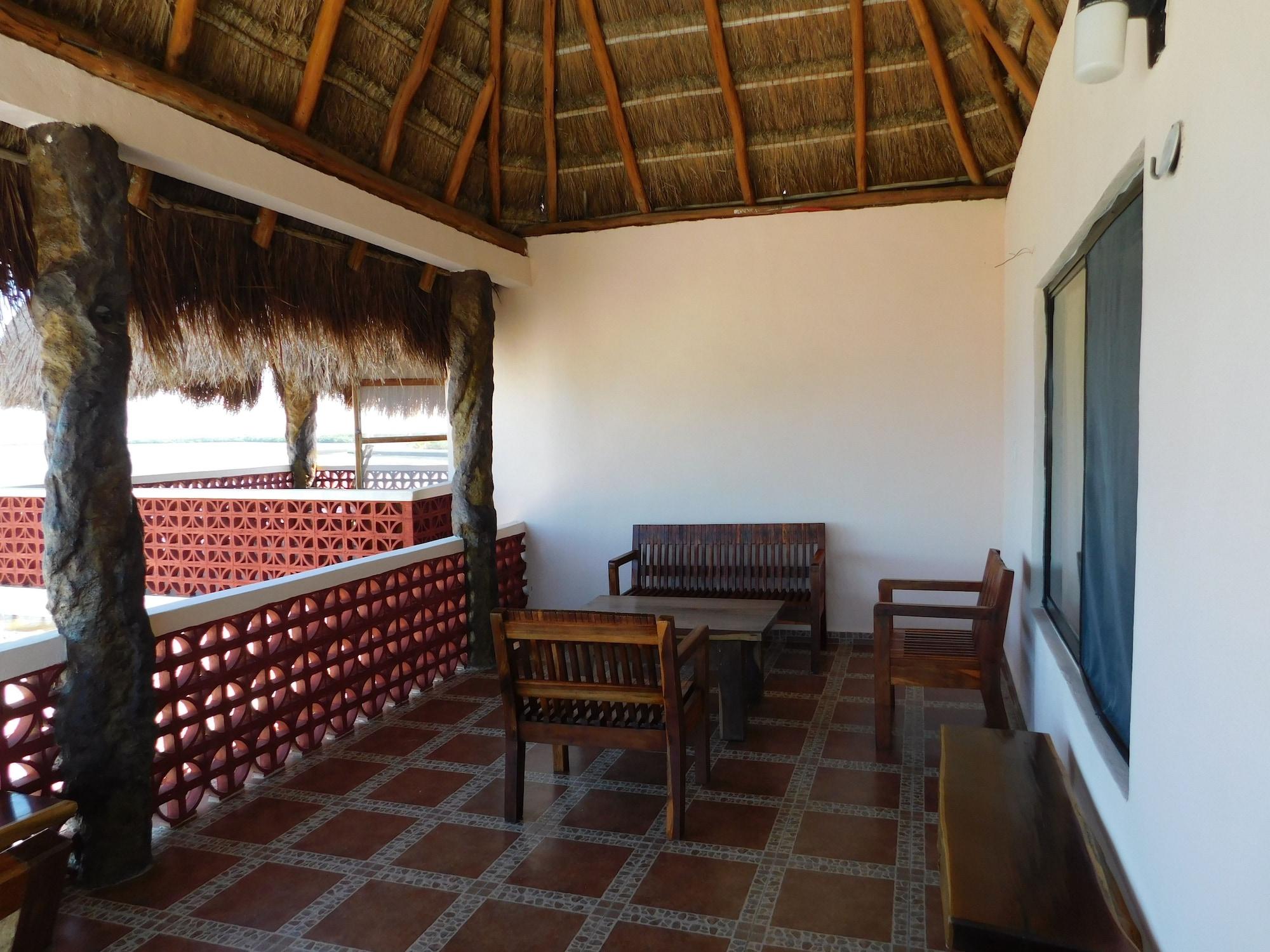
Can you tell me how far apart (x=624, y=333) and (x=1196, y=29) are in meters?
4.99

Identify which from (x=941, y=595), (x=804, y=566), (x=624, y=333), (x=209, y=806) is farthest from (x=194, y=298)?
(x=941, y=595)

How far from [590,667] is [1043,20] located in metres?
3.36

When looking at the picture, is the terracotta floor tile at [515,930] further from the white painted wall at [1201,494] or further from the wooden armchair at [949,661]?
the wooden armchair at [949,661]

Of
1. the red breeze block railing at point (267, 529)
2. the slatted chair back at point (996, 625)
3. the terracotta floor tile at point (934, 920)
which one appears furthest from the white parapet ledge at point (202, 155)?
the terracotta floor tile at point (934, 920)

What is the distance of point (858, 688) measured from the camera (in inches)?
198

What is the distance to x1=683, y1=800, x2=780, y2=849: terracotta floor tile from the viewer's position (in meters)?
3.22

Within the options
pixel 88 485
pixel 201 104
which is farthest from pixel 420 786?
pixel 201 104

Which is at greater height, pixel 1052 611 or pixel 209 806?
pixel 1052 611

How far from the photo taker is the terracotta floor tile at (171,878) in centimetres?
291

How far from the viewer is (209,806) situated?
362cm

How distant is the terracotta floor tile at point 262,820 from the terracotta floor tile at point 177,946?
2.11ft

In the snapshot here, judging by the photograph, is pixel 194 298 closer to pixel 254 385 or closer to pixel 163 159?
pixel 163 159

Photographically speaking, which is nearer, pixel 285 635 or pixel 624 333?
pixel 285 635

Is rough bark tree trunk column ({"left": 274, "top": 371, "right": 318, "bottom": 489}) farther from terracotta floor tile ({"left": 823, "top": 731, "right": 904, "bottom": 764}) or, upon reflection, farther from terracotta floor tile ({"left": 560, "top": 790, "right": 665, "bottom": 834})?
terracotta floor tile ({"left": 823, "top": 731, "right": 904, "bottom": 764})
